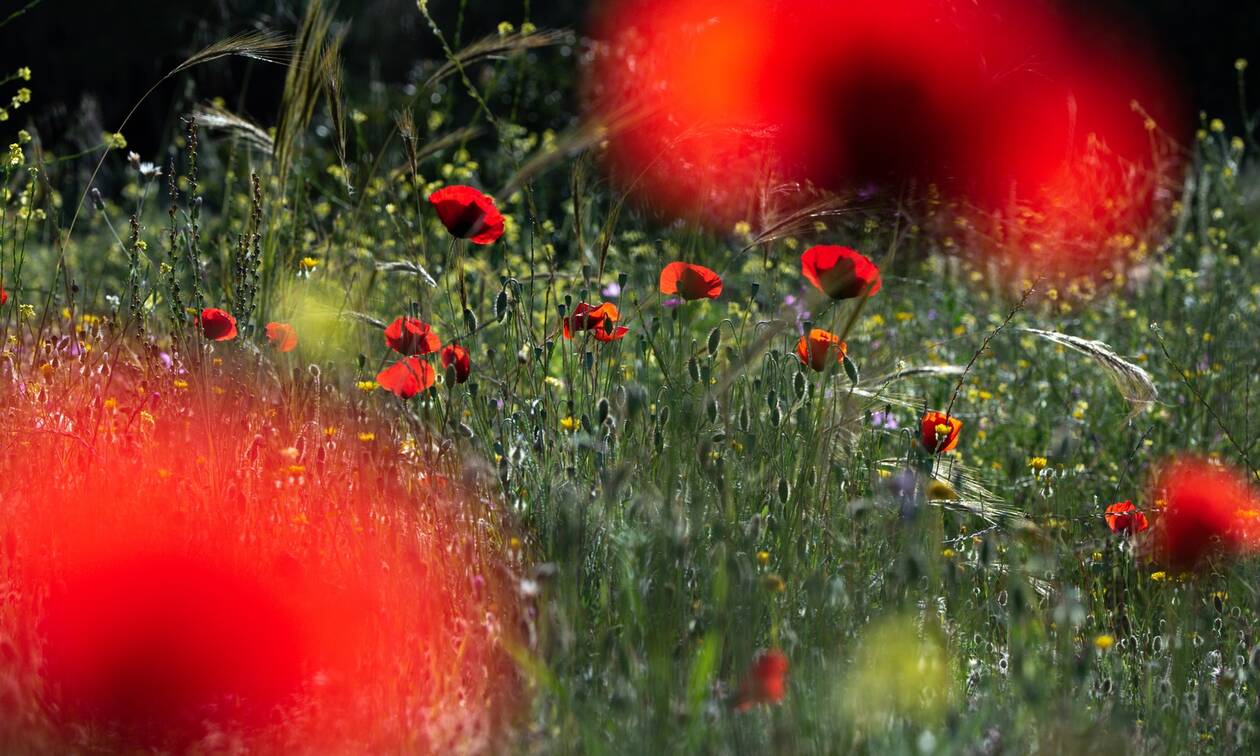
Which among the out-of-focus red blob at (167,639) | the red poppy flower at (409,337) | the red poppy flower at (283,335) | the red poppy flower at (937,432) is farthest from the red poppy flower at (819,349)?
the red poppy flower at (283,335)

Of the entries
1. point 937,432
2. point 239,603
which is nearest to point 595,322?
point 937,432

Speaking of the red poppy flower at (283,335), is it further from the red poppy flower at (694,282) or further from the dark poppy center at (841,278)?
the dark poppy center at (841,278)

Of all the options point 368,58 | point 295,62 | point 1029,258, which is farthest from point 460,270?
point 368,58

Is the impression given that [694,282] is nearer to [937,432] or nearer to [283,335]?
[937,432]

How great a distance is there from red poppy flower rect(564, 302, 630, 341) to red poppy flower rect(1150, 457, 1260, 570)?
1.00 metres

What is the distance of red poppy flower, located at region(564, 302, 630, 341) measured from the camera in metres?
2.24

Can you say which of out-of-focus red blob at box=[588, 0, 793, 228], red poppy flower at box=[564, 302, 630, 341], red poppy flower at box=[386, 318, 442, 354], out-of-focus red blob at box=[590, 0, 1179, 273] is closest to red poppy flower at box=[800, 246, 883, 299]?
red poppy flower at box=[564, 302, 630, 341]

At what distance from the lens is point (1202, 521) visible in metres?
2.19

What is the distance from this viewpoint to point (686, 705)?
164 centimetres

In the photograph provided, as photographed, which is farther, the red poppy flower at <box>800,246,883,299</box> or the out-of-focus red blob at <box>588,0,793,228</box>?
the out-of-focus red blob at <box>588,0,793,228</box>

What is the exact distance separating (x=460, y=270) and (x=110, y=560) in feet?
2.42

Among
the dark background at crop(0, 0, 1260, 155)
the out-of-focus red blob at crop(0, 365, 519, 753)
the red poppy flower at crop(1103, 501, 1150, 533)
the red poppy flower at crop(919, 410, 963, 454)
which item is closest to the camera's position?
the out-of-focus red blob at crop(0, 365, 519, 753)

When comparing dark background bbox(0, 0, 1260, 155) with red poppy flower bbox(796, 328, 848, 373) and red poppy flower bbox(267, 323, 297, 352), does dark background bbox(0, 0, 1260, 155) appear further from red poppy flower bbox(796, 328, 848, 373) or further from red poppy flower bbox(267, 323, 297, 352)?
red poppy flower bbox(796, 328, 848, 373)

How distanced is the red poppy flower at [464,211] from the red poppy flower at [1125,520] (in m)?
1.18
